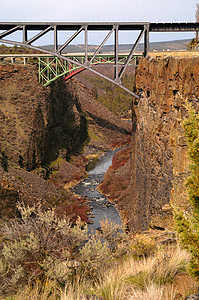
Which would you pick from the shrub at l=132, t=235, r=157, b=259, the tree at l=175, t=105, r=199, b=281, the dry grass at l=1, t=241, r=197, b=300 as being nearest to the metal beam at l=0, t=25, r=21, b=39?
the shrub at l=132, t=235, r=157, b=259

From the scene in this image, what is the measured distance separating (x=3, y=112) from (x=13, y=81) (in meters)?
4.84

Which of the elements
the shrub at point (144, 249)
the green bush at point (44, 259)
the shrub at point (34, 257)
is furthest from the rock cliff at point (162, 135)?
the shrub at point (34, 257)

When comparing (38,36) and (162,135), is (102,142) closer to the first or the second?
(38,36)

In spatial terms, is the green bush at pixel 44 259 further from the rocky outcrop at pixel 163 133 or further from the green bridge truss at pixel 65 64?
the green bridge truss at pixel 65 64

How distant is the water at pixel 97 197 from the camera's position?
25.9 metres

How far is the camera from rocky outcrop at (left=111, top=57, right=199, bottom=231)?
1090cm

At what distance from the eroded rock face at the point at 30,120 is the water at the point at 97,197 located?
204 inches

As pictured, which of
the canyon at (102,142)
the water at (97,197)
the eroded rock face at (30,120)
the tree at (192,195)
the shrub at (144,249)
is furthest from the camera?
the eroded rock face at (30,120)

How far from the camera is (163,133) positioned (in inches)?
481

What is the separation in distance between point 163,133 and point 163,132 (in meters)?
0.04

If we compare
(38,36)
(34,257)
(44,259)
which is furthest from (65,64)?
(44,259)

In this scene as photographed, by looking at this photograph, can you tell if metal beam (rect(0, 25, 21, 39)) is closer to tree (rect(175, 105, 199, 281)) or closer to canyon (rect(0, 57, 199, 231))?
canyon (rect(0, 57, 199, 231))

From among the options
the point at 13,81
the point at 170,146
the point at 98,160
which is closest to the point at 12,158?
the point at 13,81

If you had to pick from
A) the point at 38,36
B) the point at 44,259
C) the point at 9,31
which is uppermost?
the point at 9,31
